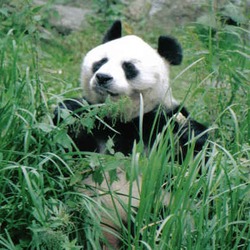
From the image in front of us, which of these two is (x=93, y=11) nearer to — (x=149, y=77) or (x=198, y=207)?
(x=149, y=77)

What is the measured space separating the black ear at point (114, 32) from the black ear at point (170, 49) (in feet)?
0.94

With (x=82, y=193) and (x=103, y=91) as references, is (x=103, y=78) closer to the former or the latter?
(x=103, y=91)

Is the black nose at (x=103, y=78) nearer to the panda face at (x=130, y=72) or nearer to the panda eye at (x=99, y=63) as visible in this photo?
the panda face at (x=130, y=72)

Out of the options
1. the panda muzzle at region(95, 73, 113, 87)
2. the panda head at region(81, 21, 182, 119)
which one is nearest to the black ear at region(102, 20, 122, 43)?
the panda head at region(81, 21, 182, 119)

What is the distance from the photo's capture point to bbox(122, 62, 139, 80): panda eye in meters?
5.04

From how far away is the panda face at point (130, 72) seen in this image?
4.93 m

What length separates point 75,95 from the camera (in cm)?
547

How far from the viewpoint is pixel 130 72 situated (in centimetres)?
505

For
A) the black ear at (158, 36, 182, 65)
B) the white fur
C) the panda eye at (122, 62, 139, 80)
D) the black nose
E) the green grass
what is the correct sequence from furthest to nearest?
the black ear at (158, 36, 182, 65) < the panda eye at (122, 62, 139, 80) < the white fur < the black nose < the green grass

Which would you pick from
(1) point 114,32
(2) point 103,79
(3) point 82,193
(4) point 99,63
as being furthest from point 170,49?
(3) point 82,193

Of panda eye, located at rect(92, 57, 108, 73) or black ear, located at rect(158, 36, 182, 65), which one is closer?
panda eye, located at rect(92, 57, 108, 73)

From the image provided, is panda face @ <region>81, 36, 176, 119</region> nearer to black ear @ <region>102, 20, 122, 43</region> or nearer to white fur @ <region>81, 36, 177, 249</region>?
white fur @ <region>81, 36, 177, 249</region>

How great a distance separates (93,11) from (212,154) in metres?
5.80

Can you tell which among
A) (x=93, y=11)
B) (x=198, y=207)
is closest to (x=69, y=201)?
(x=198, y=207)
